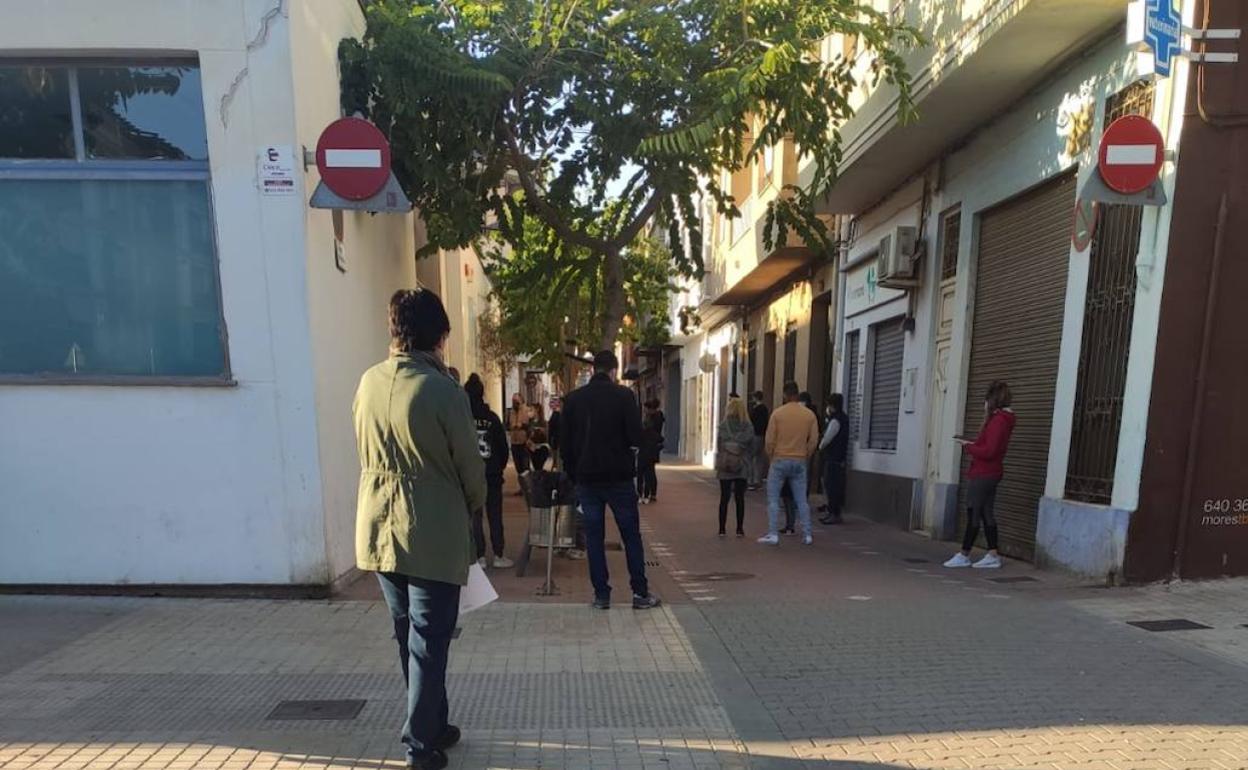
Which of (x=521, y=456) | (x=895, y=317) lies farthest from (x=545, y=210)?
(x=895, y=317)

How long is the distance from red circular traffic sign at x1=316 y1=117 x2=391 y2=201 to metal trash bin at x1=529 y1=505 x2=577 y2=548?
279 cm

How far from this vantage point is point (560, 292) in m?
8.84

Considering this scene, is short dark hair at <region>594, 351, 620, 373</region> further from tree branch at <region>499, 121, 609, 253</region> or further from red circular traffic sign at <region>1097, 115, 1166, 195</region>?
red circular traffic sign at <region>1097, 115, 1166, 195</region>

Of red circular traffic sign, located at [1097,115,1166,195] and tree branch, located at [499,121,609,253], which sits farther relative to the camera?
tree branch, located at [499,121,609,253]

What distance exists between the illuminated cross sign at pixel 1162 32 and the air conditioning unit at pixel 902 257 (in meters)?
4.66

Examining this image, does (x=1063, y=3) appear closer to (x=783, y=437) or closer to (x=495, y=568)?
(x=783, y=437)

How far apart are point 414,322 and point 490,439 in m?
3.71

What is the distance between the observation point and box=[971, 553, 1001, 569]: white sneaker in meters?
7.22

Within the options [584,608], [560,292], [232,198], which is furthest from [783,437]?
[232,198]

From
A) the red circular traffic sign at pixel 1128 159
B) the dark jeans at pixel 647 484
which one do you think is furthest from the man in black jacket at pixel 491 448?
the dark jeans at pixel 647 484

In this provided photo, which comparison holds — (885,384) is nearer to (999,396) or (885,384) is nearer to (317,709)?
(999,396)

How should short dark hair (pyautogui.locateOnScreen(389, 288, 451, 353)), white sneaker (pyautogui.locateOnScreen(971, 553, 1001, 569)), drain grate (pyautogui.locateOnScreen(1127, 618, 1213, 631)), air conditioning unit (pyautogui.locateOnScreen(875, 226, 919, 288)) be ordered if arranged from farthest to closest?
air conditioning unit (pyautogui.locateOnScreen(875, 226, 919, 288)) < white sneaker (pyautogui.locateOnScreen(971, 553, 1001, 569)) < drain grate (pyautogui.locateOnScreen(1127, 618, 1213, 631)) < short dark hair (pyautogui.locateOnScreen(389, 288, 451, 353))

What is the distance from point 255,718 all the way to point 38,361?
11.3 ft

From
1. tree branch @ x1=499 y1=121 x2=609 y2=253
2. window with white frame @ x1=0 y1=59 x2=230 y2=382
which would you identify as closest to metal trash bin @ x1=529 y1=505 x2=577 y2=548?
window with white frame @ x1=0 y1=59 x2=230 y2=382
